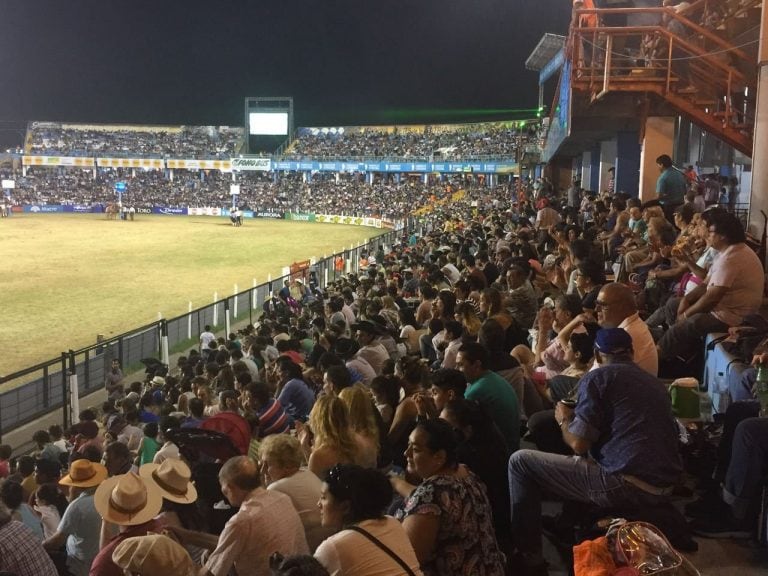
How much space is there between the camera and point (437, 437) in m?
3.83

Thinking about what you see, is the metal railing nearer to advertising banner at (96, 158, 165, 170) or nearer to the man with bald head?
the man with bald head

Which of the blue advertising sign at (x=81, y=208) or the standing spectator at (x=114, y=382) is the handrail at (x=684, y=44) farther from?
the blue advertising sign at (x=81, y=208)

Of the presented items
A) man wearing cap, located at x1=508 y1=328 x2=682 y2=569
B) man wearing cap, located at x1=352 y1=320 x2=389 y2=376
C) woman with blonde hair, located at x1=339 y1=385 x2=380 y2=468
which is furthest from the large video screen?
man wearing cap, located at x1=508 y1=328 x2=682 y2=569

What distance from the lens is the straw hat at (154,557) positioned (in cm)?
324

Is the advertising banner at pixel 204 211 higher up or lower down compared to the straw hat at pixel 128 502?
higher up

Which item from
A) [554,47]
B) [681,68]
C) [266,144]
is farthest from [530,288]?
[266,144]

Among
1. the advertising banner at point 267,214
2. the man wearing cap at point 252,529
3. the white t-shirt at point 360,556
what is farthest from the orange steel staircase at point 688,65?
the advertising banner at point 267,214

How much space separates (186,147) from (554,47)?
5321 centimetres

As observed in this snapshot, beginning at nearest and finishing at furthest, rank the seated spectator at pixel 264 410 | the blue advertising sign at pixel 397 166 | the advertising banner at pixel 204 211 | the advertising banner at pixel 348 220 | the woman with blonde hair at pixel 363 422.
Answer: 1. the woman with blonde hair at pixel 363 422
2. the seated spectator at pixel 264 410
3. the advertising banner at pixel 348 220
4. the blue advertising sign at pixel 397 166
5. the advertising banner at pixel 204 211

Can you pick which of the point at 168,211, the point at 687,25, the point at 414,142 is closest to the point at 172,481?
the point at 687,25

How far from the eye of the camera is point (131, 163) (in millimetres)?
80500

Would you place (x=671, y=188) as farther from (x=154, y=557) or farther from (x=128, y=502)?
(x=154, y=557)

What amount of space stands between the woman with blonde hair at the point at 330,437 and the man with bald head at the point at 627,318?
71.6 inches

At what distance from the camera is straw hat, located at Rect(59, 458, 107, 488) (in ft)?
18.6
